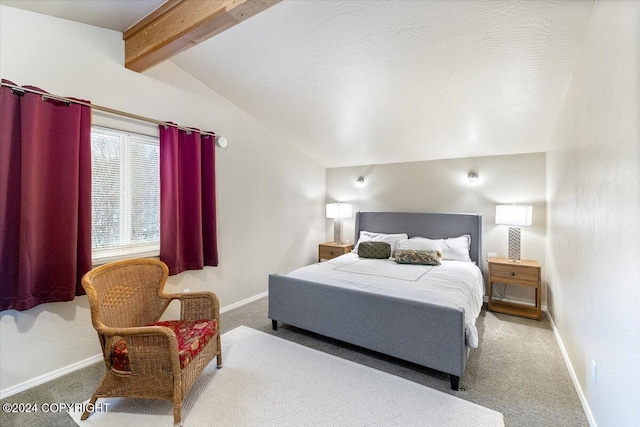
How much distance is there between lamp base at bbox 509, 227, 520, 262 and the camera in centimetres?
359

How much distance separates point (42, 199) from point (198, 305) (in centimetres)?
141

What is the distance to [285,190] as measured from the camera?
4.46 m

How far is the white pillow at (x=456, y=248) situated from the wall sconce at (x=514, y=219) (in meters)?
0.49

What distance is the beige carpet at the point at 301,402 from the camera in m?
1.74

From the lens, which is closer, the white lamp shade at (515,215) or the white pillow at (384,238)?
the white lamp shade at (515,215)

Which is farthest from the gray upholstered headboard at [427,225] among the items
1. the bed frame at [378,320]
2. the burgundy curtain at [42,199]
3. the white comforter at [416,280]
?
the burgundy curtain at [42,199]

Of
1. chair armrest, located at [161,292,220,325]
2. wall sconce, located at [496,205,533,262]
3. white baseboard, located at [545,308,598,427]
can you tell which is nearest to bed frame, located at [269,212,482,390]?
white baseboard, located at [545,308,598,427]

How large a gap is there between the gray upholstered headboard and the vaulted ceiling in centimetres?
102

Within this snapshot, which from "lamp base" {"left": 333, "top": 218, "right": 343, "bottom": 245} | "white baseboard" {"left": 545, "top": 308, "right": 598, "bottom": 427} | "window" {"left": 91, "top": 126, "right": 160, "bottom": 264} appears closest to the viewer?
"white baseboard" {"left": 545, "top": 308, "right": 598, "bottom": 427}

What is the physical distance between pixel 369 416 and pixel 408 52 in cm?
267

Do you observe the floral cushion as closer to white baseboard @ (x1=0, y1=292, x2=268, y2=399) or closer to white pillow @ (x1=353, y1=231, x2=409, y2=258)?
white baseboard @ (x1=0, y1=292, x2=268, y2=399)

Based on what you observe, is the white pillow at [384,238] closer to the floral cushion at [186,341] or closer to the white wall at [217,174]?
the white wall at [217,174]

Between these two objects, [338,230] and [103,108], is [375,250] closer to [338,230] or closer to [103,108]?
[338,230]

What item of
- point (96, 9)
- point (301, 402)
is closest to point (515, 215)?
point (301, 402)
